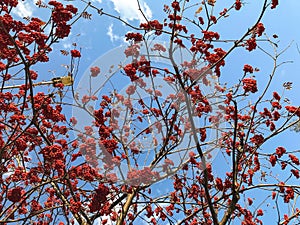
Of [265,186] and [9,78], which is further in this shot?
[9,78]

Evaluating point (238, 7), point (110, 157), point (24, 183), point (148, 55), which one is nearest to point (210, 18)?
point (238, 7)

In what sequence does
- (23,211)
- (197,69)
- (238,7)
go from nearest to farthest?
(197,69)
(238,7)
(23,211)

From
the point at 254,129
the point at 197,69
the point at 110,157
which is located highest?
the point at 197,69

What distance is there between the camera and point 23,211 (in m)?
5.45

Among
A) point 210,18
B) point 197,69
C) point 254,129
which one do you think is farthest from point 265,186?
point 210,18

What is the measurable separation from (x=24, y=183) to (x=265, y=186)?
3.75 meters

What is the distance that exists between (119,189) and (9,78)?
2277mm

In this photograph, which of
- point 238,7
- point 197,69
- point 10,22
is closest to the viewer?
point 10,22

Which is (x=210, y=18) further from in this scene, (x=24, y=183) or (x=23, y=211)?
(x=23, y=211)

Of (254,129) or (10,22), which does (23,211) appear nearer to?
(10,22)

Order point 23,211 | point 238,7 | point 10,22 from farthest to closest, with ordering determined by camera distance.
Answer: point 23,211 < point 238,7 < point 10,22

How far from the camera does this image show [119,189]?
4.82m

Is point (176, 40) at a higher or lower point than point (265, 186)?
higher

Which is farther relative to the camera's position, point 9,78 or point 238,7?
point 238,7
